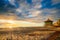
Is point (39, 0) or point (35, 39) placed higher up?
point (39, 0)

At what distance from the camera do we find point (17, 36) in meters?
4.82

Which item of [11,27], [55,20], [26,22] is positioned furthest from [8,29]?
[55,20]

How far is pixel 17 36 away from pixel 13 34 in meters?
0.13

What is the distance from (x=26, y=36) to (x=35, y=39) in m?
0.26

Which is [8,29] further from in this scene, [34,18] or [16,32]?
[34,18]

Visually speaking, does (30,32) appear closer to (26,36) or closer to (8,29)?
(26,36)

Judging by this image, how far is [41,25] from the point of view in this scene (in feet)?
15.9

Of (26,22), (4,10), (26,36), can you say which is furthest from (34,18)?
(4,10)

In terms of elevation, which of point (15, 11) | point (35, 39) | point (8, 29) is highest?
point (15, 11)

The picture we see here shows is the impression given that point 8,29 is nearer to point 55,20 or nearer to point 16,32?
point 16,32

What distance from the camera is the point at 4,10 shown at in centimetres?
497

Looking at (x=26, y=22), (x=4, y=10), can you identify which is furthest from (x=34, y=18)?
(x=4, y=10)

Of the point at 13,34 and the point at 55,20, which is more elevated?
the point at 55,20

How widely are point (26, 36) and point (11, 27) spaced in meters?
0.49
